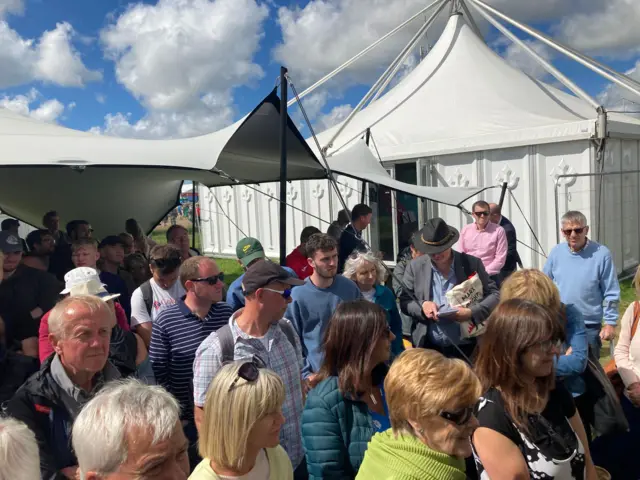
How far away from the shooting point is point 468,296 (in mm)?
3223

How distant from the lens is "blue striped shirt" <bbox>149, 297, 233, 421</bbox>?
8.05ft

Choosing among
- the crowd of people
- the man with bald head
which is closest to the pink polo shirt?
the man with bald head

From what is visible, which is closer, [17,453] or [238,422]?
[17,453]

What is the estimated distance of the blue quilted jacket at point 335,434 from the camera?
170 cm

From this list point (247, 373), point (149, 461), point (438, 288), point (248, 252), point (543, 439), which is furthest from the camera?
point (248, 252)

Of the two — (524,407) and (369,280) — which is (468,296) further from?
(524,407)

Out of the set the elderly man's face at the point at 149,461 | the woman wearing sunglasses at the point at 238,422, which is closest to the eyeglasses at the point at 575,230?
the woman wearing sunglasses at the point at 238,422

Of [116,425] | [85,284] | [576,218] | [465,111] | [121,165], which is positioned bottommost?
[116,425]

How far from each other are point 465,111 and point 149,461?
27.0ft

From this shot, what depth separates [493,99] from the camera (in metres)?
8.39

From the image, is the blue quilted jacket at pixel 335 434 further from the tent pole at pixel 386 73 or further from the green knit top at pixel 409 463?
the tent pole at pixel 386 73

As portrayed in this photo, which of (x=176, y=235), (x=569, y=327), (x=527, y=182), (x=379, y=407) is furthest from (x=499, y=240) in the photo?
(x=379, y=407)

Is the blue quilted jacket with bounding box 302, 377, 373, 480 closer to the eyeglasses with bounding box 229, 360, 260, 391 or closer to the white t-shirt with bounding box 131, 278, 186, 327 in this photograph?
the eyeglasses with bounding box 229, 360, 260, 391

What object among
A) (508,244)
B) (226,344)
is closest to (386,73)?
(508,244)
